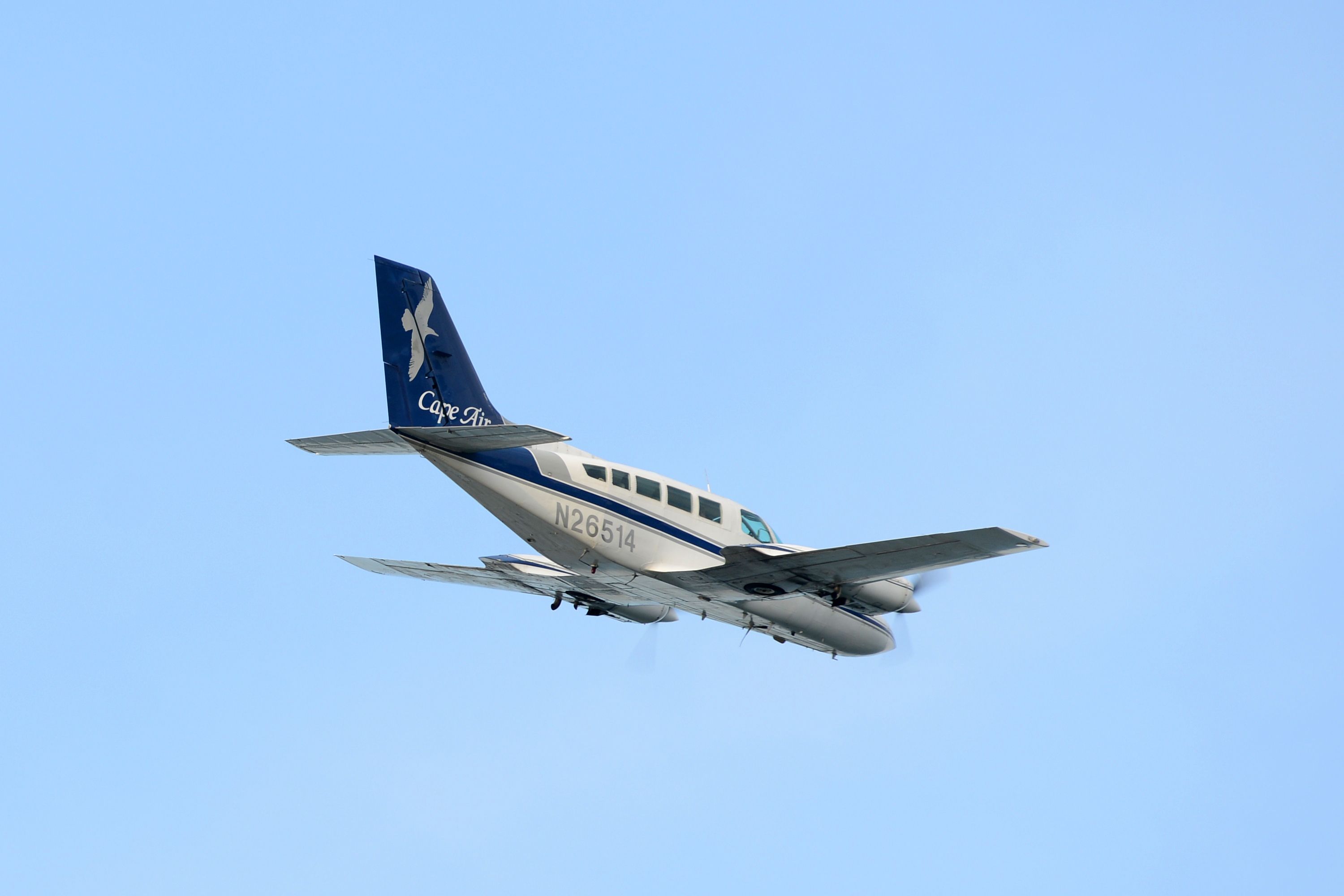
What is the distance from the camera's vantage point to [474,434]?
2873cm

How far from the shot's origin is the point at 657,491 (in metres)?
32.4

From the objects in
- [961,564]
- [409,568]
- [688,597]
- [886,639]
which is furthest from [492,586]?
[961,564]

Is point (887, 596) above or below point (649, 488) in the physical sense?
below

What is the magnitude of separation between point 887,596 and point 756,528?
3731 millimetres

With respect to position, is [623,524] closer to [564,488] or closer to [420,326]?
[564,488]

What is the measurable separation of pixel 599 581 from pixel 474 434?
6378 millimetres

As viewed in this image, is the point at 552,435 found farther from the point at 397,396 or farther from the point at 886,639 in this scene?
the point at 886,639

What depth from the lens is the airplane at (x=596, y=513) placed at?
29750 mm

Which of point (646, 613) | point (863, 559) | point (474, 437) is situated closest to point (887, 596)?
point (863, 559)

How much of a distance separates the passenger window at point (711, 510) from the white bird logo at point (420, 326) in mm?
7675

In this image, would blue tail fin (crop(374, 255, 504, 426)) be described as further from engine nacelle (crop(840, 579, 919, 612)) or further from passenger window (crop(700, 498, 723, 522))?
engine nacelle (crop(840, 579, 919, 612))

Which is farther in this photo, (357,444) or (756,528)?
Answer: (756,528)

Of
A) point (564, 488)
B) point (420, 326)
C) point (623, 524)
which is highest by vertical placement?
point (420, 326)

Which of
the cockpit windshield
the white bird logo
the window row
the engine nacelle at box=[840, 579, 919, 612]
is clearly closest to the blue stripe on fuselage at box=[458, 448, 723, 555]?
the window row
